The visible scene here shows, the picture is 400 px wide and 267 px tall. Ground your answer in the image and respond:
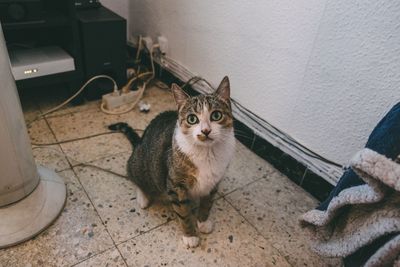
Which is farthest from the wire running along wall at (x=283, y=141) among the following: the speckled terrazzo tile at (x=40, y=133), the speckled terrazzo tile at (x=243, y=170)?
the speckled terrazzo tile at (x=40, y=133)

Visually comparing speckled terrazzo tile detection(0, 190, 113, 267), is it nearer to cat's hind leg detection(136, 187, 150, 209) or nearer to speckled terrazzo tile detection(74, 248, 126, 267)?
speckled terrazzo tile detection(74, 248, 126, 267)

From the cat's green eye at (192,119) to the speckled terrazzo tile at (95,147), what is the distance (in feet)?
2.08

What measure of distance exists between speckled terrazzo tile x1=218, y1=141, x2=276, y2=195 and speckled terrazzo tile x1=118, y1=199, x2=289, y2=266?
21 cm

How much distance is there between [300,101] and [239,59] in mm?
374

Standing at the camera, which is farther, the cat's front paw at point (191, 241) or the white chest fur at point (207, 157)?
the cat's front paw at point (191, 241)

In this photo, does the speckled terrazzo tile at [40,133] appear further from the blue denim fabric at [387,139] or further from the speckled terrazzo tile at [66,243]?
the blue denim fabric at [387,139]

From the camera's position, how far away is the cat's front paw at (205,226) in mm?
1049

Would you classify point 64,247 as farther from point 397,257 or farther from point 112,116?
point 397,257

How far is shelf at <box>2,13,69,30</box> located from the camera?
4.33 ft

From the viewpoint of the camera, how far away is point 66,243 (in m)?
0.97

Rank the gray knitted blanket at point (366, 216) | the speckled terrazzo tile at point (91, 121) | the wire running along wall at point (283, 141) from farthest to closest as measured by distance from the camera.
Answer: the speckled terrazzo tile at point (91, 121)
the wire running along wall at point (283, 141)
the gray knitted blanket at point (366, 216)

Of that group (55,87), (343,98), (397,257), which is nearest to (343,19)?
(343,98)

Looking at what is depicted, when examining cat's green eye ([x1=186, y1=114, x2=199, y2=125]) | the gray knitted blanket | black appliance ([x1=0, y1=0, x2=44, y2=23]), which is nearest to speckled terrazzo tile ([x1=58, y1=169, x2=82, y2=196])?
cat's green eye ([x1=186, y1=114, x2=199, y2=125])

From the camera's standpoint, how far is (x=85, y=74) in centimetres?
162
